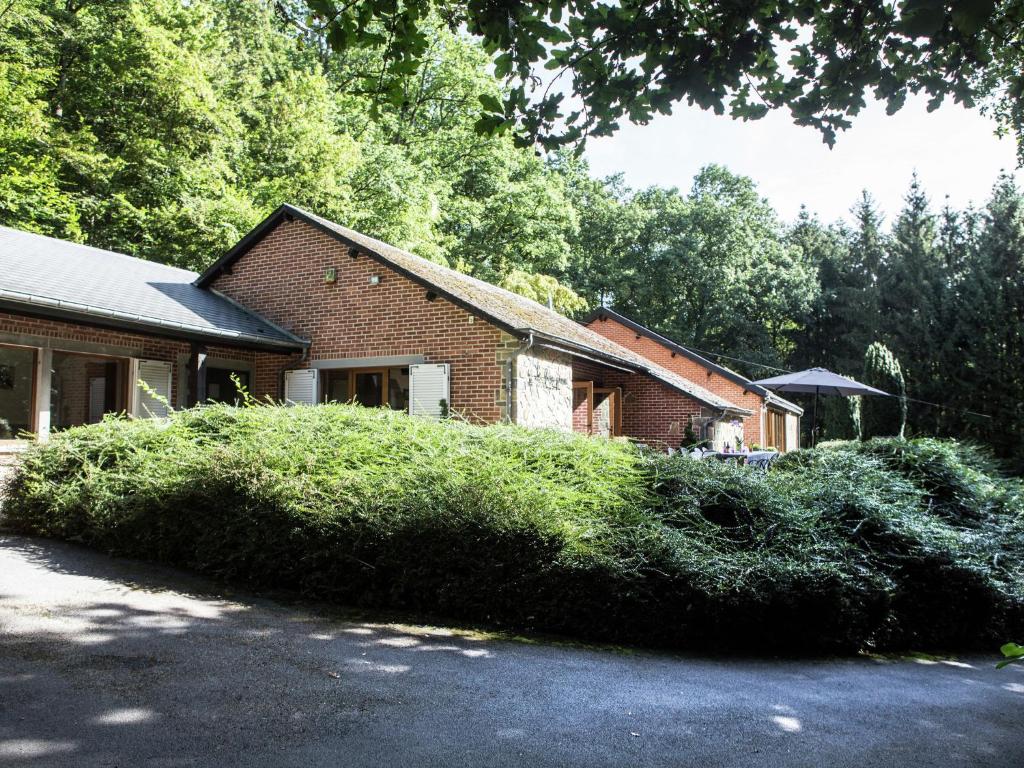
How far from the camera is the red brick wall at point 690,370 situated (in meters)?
22.9

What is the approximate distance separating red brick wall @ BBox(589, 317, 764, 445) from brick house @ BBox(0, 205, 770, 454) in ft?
28.9

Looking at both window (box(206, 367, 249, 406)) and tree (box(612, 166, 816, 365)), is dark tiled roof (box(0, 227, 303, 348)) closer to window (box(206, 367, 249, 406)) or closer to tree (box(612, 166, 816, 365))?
window (box(206, 367, 249, 406))

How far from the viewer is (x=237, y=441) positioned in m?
6.87

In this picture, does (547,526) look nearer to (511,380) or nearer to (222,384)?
(511,380)

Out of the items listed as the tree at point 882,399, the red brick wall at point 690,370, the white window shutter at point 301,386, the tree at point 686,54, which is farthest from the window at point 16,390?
the tree at point 882,399

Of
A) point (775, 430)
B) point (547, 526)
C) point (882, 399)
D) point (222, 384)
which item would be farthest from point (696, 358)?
point (547, 526)

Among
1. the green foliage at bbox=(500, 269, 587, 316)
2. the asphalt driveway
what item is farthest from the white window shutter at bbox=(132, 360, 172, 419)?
the green foliage at bbox=(500, 269, 587, 316)

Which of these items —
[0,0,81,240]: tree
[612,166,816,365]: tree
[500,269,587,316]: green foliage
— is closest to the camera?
[0,0,81,240]: tree

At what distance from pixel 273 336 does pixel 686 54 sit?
10193 mm

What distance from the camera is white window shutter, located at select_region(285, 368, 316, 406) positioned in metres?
13.1

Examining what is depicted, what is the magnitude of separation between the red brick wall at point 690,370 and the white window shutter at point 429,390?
42.8ft

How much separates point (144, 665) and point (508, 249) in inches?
1106

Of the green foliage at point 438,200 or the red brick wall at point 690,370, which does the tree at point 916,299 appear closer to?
the green foliage at point 438,200

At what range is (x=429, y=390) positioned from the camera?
39.9ft
